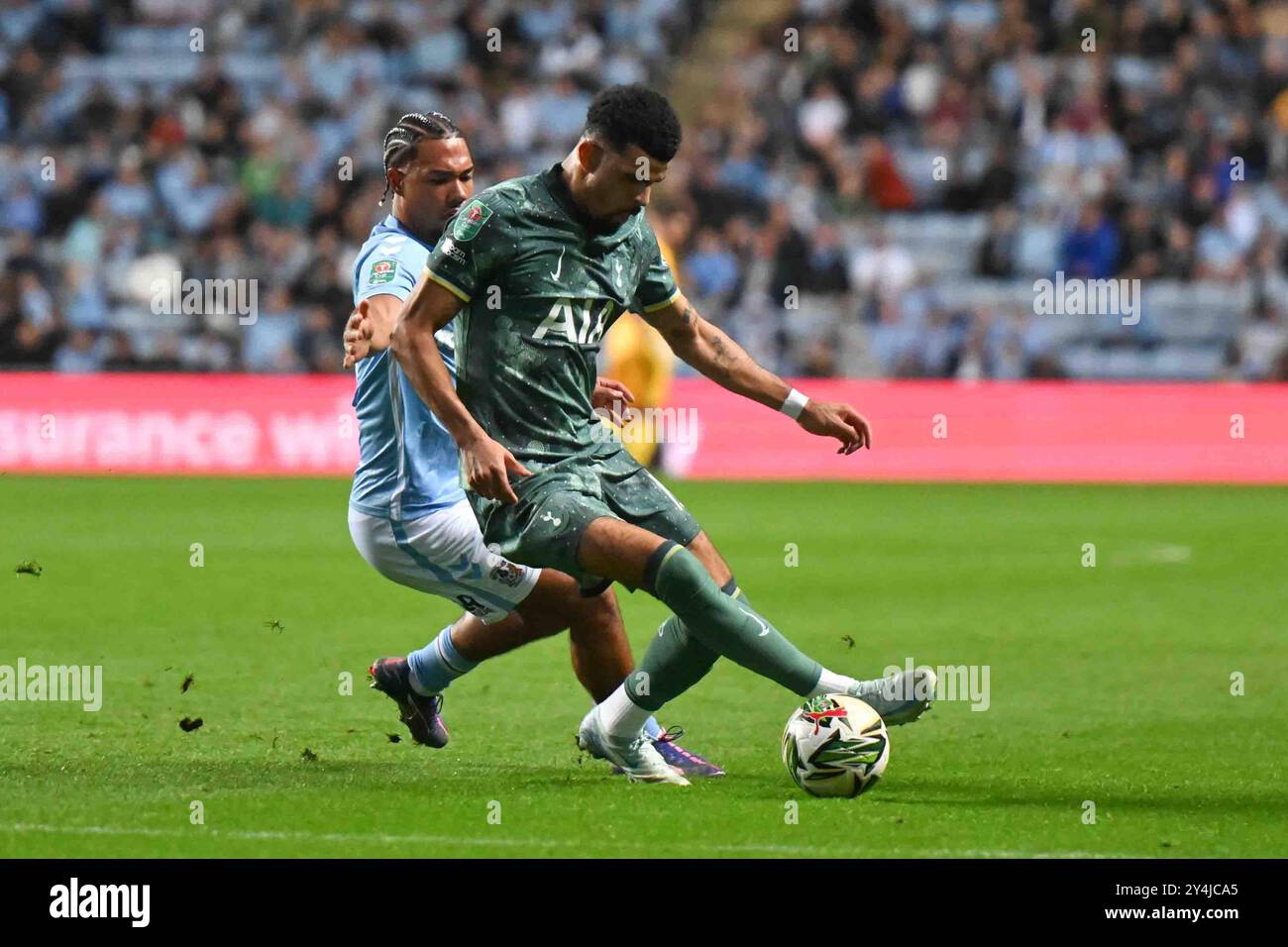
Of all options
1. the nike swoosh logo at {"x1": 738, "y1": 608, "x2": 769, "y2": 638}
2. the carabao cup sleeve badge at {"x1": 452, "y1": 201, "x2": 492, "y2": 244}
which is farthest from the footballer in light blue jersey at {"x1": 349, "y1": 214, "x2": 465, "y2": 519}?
the nike swoosh logo at {"x1": 738, "y1": 608, "x2": 769, "y2": 638}

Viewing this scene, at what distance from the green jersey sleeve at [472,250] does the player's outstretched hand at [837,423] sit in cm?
129

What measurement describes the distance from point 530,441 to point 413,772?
4.38 feet

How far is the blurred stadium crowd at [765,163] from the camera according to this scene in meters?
22.4

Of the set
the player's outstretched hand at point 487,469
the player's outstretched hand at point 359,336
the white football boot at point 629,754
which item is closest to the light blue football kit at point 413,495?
the white football boot at point 629,754

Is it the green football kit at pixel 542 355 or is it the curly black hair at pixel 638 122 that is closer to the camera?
the curly black hair at pixel 638 122

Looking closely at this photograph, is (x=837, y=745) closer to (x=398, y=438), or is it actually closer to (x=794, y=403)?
(x=794, y=403)

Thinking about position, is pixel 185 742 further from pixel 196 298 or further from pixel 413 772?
pixel 196 298

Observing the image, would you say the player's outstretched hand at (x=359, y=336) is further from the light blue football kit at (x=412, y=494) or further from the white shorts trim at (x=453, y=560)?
the white shorts trim at (x=453, y=560)

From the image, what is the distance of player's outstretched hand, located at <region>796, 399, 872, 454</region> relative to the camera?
7.30 metres

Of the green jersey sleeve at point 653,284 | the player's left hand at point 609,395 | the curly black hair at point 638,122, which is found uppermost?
the curly black hair at point 638,122

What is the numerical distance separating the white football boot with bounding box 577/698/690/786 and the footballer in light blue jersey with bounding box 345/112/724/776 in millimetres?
246

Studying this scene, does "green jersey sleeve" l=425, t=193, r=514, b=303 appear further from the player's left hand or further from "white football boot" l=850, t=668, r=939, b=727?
"white football boot" l=850, t=668, r=939, b=727

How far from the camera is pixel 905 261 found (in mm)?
23156
